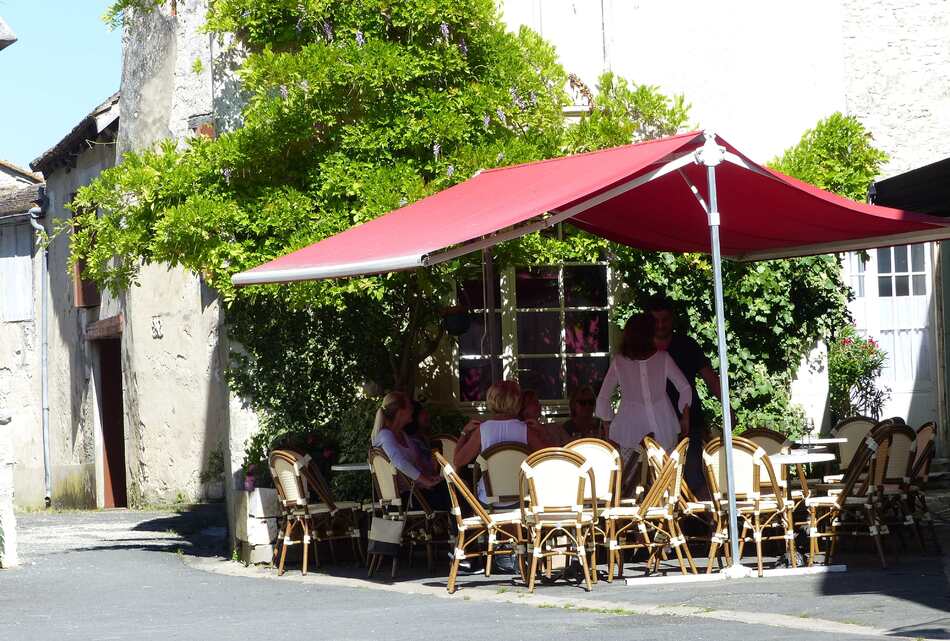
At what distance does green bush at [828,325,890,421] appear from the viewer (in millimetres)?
13586

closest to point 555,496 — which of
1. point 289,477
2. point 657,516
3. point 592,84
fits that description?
point 657,516

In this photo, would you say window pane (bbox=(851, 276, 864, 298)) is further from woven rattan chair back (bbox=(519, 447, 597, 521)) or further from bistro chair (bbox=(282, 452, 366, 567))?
woven rattan chair back (bbox=(519, 447, 597, 521))

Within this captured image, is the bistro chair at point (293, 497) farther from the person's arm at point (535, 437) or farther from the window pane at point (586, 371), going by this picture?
the window pane at point (586, 371)

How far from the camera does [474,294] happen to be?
42.3ft

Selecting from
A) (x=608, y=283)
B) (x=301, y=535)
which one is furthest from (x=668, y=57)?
(x=301, y=535)

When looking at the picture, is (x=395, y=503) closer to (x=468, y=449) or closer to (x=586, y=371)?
(x=468, y=449)

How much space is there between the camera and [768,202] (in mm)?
9070

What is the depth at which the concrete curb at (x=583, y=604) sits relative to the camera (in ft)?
20.6

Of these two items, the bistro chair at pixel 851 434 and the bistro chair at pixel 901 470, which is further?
the bistro chair at pixel 851 434

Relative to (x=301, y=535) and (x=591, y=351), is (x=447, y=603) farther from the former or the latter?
(x=591, y=351)

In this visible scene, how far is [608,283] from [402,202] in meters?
2.92

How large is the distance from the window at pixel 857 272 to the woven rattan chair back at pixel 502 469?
6774 mm

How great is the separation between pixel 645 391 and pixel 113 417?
43.2ft

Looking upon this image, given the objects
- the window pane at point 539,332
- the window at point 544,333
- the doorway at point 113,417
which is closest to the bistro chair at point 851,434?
the window at point 544,333
